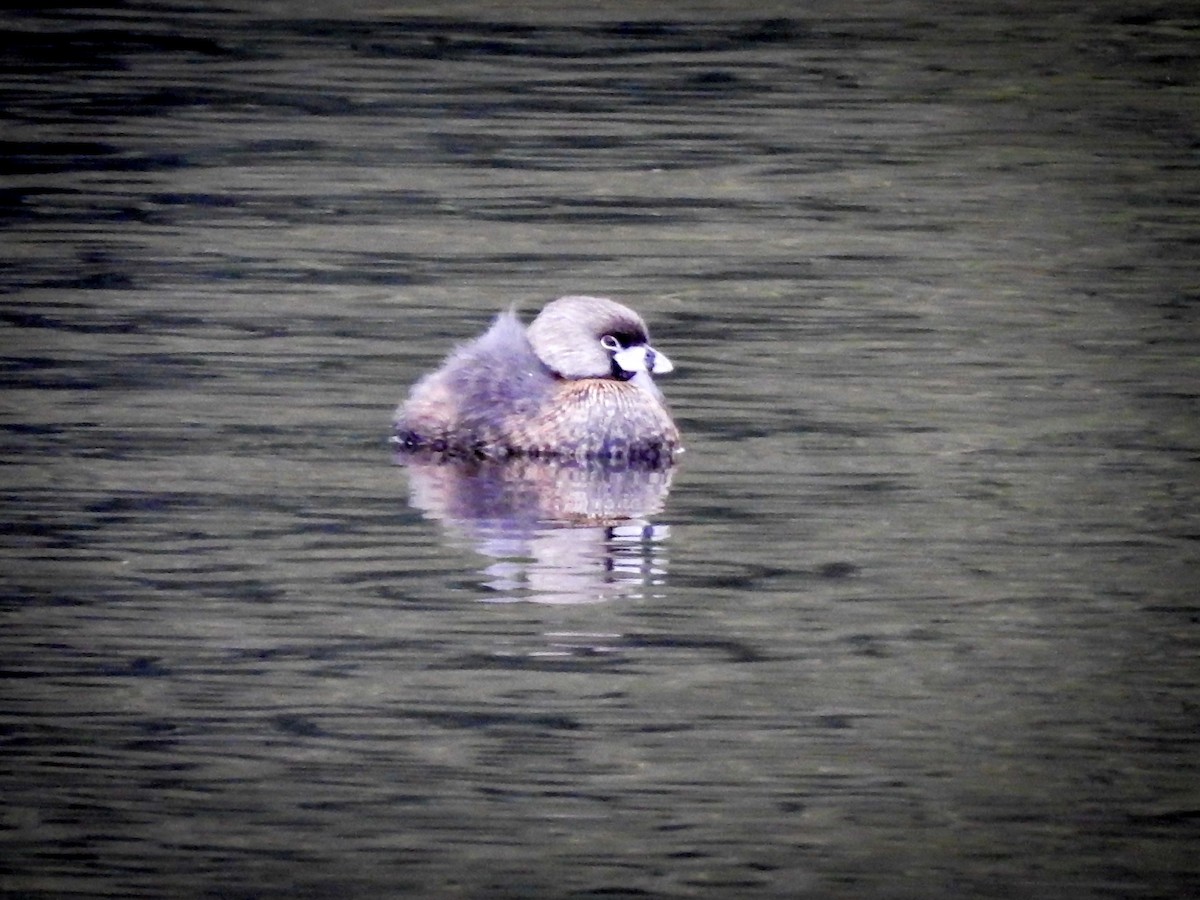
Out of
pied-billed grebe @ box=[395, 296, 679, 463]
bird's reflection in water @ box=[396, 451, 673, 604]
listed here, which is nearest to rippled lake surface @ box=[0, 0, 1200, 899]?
bird's reflection in water @ box=[396, 451, 673, 604]

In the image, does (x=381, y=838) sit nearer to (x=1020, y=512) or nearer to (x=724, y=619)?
(x=724, y=619)

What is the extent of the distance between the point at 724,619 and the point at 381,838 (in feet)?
6.11

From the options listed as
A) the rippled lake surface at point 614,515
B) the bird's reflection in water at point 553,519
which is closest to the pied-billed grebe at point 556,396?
the bird's reflection in water at point 553,519

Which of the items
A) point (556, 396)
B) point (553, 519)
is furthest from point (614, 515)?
point (556, 396)

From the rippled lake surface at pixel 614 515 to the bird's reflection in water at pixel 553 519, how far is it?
0.11 ft

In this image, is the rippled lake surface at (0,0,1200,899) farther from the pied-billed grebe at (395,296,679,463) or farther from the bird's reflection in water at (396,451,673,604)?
the pied-billed grebe at (395,296,679,463)

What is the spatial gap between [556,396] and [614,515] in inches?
49.1

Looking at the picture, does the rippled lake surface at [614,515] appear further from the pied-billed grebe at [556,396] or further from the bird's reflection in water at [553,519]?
the pied-billed grebe at [556,396]

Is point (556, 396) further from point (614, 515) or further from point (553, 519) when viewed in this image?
point (553, 519)

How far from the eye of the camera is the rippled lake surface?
22.9ft

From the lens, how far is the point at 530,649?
8094mm

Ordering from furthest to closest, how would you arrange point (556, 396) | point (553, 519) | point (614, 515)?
1. point (556, 396)
2. point (614, 515)
3. point (553, 519)

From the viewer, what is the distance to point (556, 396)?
1100 centimetres

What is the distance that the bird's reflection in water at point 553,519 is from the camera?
28.9ft
